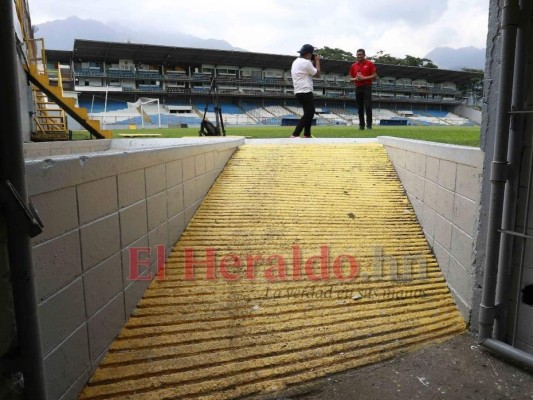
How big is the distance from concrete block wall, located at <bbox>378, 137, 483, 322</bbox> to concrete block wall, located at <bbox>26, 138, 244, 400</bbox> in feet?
6.95

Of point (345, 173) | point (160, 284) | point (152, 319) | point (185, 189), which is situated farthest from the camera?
point (345, 173)

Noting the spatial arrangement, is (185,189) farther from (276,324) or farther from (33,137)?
(33,137)

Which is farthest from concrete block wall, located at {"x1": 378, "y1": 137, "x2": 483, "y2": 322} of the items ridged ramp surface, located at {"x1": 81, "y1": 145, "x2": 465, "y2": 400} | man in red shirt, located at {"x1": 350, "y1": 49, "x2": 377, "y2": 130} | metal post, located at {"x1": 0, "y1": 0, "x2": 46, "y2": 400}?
man in red shirt, located at {"x1": 350, "y1": 49, "x2": 377, "y2": 130}

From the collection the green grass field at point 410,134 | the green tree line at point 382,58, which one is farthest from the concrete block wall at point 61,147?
the green tree line at point 382,58

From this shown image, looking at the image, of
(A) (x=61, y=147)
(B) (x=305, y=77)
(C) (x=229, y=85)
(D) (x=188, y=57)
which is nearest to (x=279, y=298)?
(B) (x=305, y=77)

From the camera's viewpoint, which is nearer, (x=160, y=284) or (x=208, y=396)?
(x=208, y=396)

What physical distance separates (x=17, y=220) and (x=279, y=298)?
1.85 metres

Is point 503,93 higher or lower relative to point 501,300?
higher

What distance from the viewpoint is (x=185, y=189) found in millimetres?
3604

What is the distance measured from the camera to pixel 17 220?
3.70 ft

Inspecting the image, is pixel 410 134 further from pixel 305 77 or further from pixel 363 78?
pixel 305 77

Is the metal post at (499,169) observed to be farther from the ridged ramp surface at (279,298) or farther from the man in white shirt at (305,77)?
the man in white shirt at (305,77)

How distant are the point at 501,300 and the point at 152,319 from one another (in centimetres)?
203

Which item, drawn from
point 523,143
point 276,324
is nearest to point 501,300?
point 523,143
